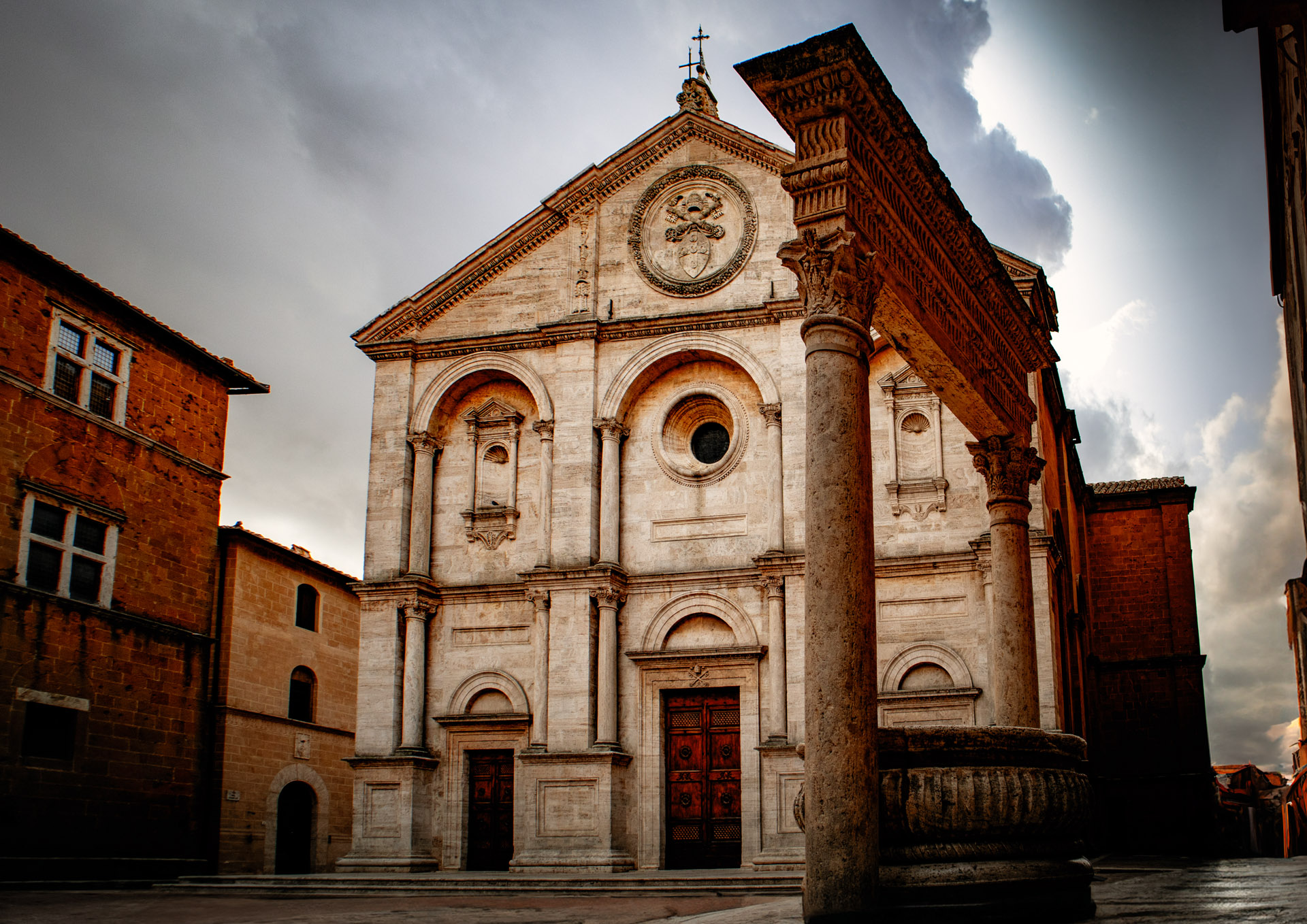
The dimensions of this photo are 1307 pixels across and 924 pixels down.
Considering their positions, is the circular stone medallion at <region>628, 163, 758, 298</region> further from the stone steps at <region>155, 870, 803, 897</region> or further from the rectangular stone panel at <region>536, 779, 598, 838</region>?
the stone steps at <region>155, 870, 803, 897</region>

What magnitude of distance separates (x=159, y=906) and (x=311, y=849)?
1357cm

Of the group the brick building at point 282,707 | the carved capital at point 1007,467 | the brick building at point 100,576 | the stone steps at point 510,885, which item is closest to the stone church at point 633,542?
the stone steps at point 510,885

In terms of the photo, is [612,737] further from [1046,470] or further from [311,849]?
[311,849]

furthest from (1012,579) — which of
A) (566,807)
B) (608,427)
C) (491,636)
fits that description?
(491,636)

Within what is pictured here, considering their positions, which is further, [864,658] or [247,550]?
[247,550]

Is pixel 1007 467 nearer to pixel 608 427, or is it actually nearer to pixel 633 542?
pixel 633 542

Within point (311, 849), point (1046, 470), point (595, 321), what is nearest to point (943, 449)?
point (1046, 470)

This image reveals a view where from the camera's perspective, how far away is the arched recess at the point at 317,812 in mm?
25703

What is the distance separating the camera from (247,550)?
1001 inches

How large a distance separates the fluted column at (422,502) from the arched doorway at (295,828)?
833 cm

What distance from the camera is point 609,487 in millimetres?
20969

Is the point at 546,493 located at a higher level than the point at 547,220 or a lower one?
lower

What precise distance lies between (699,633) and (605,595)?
5.66 feet

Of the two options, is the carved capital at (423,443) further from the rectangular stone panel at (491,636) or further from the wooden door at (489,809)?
the wooden door at (489,809)
